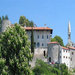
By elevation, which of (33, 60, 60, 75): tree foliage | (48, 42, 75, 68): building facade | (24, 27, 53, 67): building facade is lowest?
(33, 60, 60, 75): tree foliage

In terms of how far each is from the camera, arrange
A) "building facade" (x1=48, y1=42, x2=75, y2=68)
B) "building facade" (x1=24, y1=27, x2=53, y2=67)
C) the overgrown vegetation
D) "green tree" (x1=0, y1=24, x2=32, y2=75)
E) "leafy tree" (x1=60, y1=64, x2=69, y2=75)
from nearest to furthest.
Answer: "green tree" (x1=0, y1=24, x2=32, y2=75), the overgrown vegetation, "leafy tree" (x1=60, y1=64, x2=69, y2=75), "building facade" (x1=48, y1=42, x2=75, y2=68), "building facade" (x1=24, y1=27, x2=53, y2=67)

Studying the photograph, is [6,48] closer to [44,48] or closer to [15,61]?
[15,61]

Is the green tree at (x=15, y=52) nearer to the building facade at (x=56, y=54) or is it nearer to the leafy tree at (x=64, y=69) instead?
the leafy tree at (x=64, y=69)

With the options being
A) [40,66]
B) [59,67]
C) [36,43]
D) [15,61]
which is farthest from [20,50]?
[36,43]

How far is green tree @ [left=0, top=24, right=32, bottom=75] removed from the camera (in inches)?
1547

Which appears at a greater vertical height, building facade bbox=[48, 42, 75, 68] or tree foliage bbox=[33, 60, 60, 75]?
building facade bbox=[48, 42, 75, 68]

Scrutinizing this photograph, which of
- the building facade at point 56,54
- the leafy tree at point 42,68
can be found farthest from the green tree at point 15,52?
the building facade at point 56,54

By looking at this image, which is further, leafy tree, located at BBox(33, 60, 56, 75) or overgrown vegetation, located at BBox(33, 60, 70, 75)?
overgrown vegetation, located at BBox(33, 60, 70, 75)

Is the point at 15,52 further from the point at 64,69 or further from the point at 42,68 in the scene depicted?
the point at 64,69

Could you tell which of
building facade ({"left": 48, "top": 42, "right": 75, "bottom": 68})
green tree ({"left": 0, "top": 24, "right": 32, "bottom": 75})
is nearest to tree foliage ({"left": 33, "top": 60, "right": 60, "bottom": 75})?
building facade ({"left": 48, "top": 42, "right": 75, "bottom": 68})

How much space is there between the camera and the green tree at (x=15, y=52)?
3928cm

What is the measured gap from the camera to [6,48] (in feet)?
132

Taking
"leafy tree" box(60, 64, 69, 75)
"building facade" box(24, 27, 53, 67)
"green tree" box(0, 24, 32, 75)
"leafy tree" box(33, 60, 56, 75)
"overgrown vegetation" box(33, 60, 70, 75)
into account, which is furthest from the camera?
"building facade" box(24, 27, 53, 67)

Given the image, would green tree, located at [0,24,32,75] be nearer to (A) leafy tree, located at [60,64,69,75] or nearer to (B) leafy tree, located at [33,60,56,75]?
(B) leafy tree, located at [33,60,56,75]
